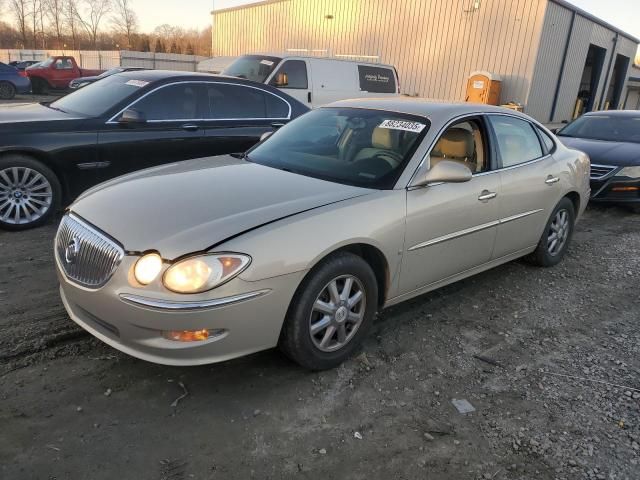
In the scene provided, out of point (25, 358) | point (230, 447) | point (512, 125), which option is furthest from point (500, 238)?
point (25, 358)

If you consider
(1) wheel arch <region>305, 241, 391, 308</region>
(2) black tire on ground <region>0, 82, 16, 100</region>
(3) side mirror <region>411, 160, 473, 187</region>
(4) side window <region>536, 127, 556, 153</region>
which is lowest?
(2) black tire on ground <region>0, 82, 16, 100</region>

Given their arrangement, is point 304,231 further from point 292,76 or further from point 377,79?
point 377,79

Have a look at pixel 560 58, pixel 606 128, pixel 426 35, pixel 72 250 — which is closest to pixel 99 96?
pixel 72 250

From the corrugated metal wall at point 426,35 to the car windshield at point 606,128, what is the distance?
8207 mm

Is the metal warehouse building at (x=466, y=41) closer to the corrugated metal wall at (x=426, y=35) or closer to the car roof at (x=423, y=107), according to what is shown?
the corrugated metal wall at (x=426, y=35)

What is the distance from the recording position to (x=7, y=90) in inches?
733

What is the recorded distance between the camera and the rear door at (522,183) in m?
4.11

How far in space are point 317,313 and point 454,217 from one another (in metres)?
1.29

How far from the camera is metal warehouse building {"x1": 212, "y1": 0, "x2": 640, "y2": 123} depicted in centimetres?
1653

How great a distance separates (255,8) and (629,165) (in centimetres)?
2174

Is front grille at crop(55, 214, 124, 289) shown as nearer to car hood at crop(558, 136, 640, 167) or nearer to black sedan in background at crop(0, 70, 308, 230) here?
black sedan in background at crop(0, 70, 308, 230)

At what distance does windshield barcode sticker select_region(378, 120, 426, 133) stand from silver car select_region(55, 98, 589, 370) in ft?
0.04

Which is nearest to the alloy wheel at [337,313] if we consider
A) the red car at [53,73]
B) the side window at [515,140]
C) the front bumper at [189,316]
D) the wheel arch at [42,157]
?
the front bumper at [189,316]

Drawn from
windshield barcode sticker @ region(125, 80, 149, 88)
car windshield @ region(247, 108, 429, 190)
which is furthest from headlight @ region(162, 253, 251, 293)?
windshield barcode sticker @ region(125, 80, 149, 88)
